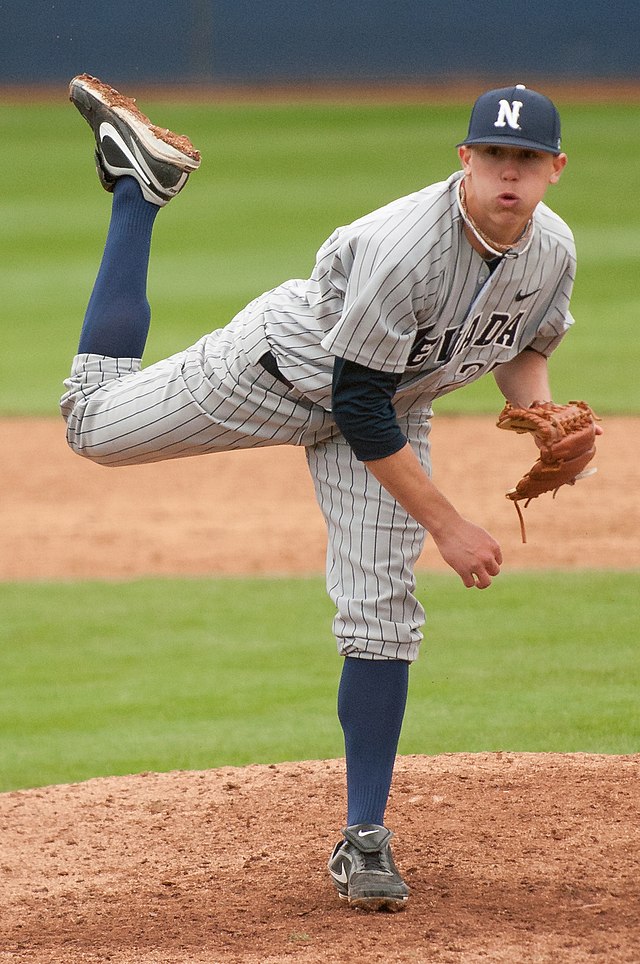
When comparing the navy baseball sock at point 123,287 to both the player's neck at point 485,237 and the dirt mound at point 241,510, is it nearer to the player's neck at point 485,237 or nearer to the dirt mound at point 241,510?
the player's neck at point 485,237

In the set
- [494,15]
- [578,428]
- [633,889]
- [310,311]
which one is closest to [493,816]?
[633,889]

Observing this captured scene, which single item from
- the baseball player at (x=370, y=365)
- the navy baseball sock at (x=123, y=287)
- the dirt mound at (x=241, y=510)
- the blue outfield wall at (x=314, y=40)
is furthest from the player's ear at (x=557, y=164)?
the blue outfield wall at (x=314, y=40)

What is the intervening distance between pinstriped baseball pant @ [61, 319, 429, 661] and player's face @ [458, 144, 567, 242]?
0.61 m

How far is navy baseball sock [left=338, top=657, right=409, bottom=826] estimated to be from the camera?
3.19m

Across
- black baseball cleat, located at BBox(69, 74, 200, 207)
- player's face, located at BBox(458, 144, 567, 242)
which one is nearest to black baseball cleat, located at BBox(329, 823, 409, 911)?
player's face, located at BBox(458, 144, 567, 242)

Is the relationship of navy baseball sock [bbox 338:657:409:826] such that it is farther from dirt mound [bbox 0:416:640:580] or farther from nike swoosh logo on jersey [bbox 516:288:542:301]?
dirt mound [bbox 0:416:640:580]

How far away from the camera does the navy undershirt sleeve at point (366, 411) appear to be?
9.56 feet

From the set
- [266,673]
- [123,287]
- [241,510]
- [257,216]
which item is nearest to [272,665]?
[266,673]

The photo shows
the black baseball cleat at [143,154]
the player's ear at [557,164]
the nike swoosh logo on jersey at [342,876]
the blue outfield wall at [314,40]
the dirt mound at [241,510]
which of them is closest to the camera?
the player's ear at [557,164]

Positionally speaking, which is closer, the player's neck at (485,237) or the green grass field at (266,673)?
the player's neck at (485,237)

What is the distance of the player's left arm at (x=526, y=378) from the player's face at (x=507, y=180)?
614mm

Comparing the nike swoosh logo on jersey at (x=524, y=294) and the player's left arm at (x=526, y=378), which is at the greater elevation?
the nike swoosh logo on jersey at (x=524, y=294)

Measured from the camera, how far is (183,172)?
3777 millimetres

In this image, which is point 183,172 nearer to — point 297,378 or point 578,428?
point 297,378
